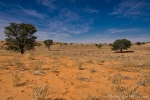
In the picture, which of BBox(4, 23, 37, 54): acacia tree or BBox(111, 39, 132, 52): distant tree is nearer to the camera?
BBox(4, 23, 37, 54): acacia tree

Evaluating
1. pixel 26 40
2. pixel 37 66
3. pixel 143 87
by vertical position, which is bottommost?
pixel 143 87

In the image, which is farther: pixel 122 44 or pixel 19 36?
pixel 122 44

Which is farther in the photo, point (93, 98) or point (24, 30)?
point (24, 30)

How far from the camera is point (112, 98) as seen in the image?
458cm

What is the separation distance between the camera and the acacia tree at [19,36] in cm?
2353

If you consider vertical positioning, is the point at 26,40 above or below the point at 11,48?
above

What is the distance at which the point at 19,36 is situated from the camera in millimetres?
23828

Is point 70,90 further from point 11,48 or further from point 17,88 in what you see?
point 11,48

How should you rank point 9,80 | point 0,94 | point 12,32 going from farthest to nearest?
point 12,32
point 9,80
point 0,94

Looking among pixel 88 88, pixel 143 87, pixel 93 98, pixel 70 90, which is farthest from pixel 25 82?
pixel 143 87

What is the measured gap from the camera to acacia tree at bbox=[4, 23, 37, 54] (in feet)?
77.2

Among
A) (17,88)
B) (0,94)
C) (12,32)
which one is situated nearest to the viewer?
(0,94)

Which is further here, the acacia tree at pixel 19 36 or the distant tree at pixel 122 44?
the distant tree at pixel 122 44

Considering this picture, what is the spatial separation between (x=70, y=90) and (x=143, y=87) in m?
3.56
